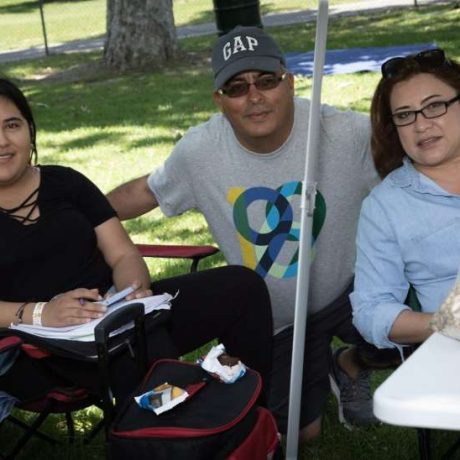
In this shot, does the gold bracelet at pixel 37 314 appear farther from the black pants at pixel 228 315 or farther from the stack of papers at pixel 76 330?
the black pants at pixel 228 315

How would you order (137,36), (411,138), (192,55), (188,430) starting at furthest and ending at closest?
(192,55) → (137,36) → (411,138) → (188,430)

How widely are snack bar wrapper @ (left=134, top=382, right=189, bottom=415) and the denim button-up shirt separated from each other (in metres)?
0.52

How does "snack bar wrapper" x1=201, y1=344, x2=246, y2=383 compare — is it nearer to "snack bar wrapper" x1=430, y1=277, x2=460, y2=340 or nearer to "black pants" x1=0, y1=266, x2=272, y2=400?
"black pants" x1=0, y1=266, x2=272, y2=400

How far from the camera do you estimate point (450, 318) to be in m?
1.82

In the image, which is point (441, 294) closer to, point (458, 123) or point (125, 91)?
point (458, 123)

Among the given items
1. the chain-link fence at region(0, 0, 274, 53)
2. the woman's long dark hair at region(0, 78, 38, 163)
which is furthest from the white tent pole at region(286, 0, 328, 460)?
the chain-link fence at region(0, 0, 274, 53)

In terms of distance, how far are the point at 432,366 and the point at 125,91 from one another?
34.1 feet

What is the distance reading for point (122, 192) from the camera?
360 centimetres

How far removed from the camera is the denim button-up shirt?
107 inches

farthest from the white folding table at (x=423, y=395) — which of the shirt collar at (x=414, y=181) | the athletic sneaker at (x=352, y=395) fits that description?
the athletic sneaker at (x=352, y=395)

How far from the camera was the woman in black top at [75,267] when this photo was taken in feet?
10.1

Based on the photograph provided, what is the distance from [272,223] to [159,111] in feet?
22.3

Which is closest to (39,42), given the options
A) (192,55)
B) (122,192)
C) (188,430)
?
(192,55)

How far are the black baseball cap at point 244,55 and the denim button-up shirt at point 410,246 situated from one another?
2.14ft
